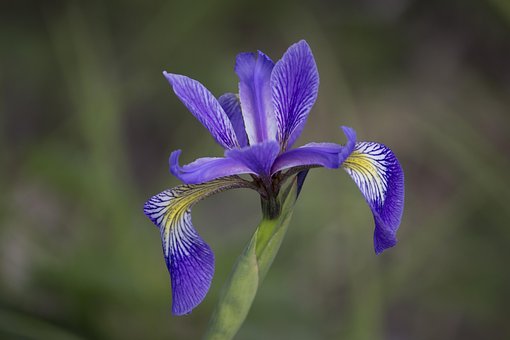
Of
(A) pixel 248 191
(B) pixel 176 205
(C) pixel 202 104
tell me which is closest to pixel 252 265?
(B) pixel 176 205

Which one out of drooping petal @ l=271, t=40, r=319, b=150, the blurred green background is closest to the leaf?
drooping petal @ l=271, t=40, r=319, b=150

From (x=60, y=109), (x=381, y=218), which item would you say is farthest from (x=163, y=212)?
(x=60, y=109)

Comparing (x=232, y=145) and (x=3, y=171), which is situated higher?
(x=232, y=145)

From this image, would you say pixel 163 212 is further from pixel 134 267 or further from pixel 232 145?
pixel 134 267

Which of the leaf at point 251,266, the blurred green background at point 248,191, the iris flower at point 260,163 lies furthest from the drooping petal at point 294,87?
the blurred green background at point 248,191

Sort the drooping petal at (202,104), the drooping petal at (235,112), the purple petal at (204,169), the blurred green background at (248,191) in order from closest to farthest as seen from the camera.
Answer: the purple petal at (204,169) < the drooping petal at (202,104) < the drooping petal at (235,112) < the blurred green background at (248,191)

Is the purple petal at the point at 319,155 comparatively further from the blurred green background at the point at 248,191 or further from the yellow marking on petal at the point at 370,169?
the blurred green background at the point at 248,191

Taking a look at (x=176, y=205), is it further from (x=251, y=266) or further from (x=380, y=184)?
(x=380, y=184)
